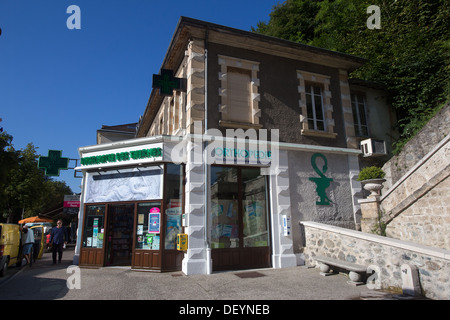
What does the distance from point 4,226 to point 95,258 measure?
2.96m

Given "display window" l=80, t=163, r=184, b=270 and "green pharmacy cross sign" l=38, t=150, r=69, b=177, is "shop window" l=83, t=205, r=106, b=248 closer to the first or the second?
"display window" l=80, t=163, r=184, b=270

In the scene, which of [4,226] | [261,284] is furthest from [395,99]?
[4,226]

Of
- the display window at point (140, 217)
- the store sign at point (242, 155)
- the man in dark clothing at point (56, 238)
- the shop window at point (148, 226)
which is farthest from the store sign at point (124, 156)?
the man in dark clothing at point (56, 238)

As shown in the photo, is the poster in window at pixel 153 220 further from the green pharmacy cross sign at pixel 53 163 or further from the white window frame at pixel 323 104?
the green pharmacy cross sign at pixel 53 163

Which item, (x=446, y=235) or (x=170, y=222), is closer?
(x=446, y=235)

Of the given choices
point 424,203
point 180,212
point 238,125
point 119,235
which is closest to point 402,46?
point 424,203

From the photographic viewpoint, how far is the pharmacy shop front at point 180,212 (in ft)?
27.4

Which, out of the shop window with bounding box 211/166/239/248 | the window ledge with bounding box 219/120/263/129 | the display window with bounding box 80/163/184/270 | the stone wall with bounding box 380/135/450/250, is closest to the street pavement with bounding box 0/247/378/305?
the display window with bounding box 80/163/184/270

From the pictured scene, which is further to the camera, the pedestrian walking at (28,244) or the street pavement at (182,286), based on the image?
the pedestrian walking at (28,244)

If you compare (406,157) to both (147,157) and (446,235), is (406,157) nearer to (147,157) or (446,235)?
(446,235)

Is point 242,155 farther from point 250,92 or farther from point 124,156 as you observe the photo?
point 124,156
